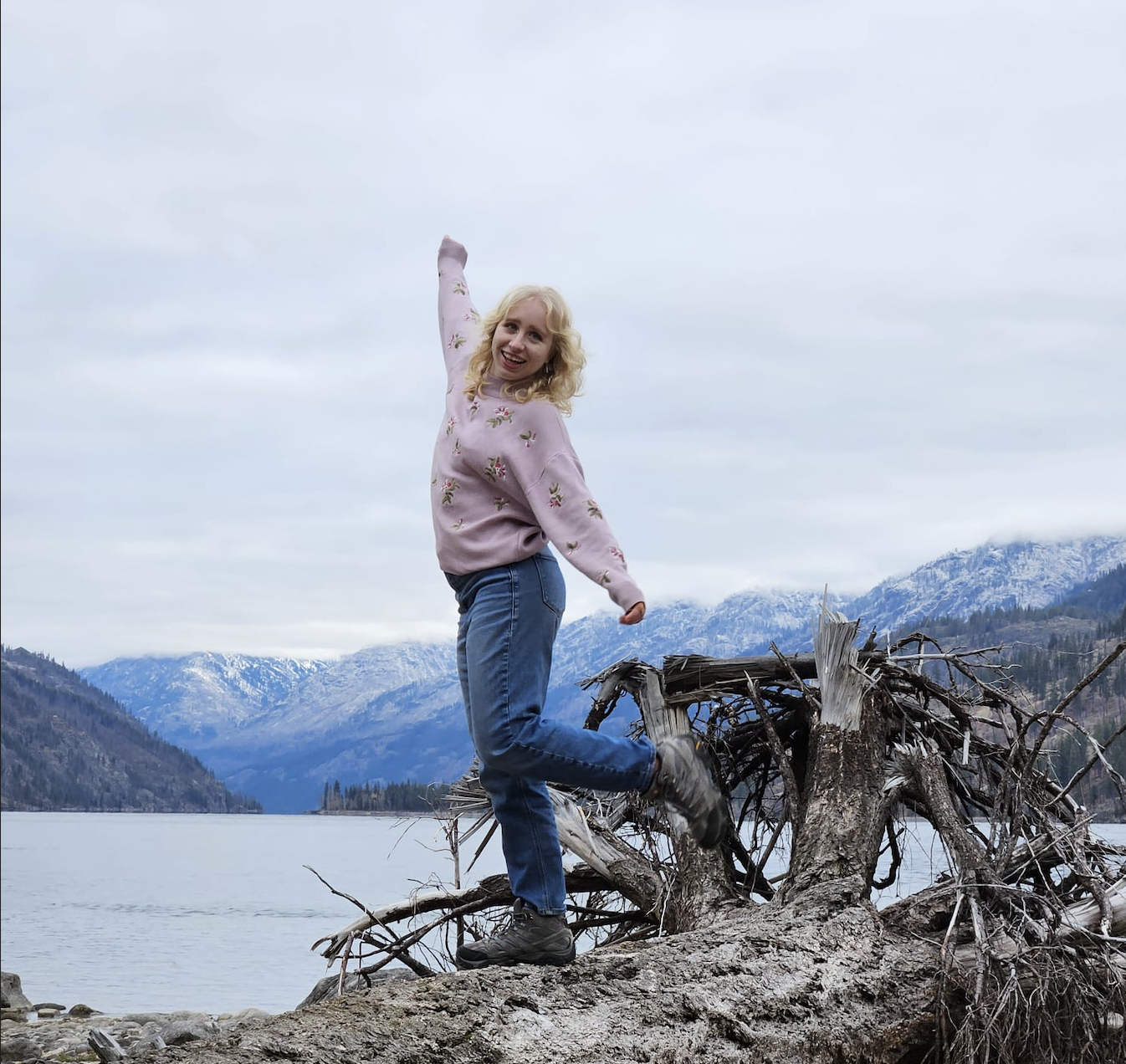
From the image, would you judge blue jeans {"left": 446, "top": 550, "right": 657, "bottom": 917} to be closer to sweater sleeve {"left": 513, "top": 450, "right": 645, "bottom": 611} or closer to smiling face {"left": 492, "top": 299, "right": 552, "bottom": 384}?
sweater sleeve {"left": 513, "top": 450, "right": 645, "bottom": 611}

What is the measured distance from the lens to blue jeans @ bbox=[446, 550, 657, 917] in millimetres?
3789

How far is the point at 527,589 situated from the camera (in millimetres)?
3916

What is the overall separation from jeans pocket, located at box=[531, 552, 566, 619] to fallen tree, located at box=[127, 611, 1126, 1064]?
109 cm

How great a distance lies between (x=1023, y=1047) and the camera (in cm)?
404

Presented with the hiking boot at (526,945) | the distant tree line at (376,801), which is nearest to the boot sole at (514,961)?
the hiking boot at (526,945)

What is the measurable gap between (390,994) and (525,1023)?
33 cm

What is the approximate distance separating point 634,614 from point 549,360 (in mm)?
981

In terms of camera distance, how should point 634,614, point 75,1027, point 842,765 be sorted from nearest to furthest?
point 634,614 < point 842,765 < point 75,1027

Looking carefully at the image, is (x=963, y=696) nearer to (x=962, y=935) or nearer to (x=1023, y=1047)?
(x=962, y=935)

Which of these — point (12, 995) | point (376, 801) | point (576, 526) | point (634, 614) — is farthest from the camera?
point (376, 801)

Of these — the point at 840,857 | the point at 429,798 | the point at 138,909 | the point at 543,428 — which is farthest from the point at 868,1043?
the point at 138,909

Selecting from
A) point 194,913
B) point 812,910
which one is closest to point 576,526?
point 812,910

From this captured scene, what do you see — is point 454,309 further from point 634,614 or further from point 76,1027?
point 76,1027

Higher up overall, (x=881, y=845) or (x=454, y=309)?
(x=454, y=309)
